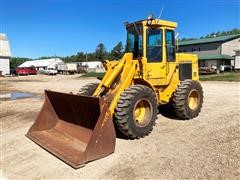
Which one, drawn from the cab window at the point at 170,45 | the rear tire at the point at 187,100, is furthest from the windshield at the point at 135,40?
the rear tire at the point at 187,100

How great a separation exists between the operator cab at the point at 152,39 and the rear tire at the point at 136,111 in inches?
46.5

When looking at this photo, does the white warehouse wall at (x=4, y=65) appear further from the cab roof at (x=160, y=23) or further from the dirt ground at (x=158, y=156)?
the cab roof at (x=160, y=23)

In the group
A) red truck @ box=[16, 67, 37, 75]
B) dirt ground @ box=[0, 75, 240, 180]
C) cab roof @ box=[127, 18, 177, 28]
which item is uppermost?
cab roof @ box=[127, 18, 177, 28]

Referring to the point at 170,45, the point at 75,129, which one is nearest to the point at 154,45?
the point at 170,45

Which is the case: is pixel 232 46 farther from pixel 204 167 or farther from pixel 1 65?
pixel 204 167

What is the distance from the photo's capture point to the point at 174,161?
548 cm

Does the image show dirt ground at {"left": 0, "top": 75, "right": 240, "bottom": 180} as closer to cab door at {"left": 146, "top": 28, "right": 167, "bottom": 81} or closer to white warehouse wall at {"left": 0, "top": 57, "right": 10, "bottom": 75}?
cab door at {"left": 146, "top": 28, "right": 167, "bottom": 81}

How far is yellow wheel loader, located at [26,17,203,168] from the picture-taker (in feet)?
19.3

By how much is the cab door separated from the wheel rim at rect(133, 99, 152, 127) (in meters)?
0.85

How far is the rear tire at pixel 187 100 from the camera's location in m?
7.96

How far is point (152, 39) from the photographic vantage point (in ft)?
25.3

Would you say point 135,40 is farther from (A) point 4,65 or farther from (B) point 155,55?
(A) point 4,65

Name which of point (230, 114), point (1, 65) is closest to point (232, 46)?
point (1, 65)

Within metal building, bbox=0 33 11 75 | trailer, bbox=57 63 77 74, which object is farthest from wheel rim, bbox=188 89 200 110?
trailer, bbox=57 63 77 74
